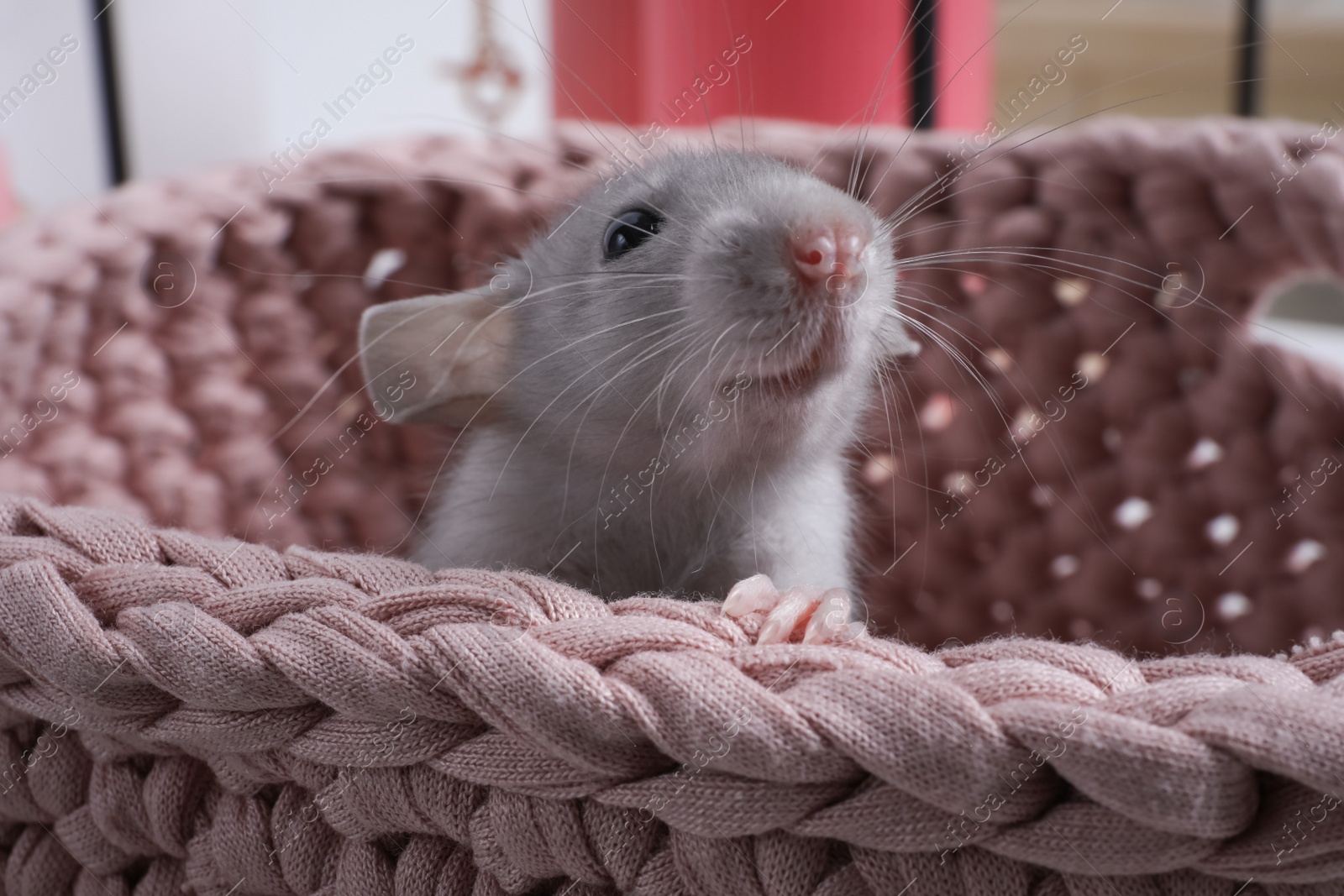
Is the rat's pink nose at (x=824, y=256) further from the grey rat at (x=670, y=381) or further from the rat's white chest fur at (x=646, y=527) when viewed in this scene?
the rat's white chest fur at (x=646, y=527)

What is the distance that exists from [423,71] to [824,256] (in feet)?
7.82

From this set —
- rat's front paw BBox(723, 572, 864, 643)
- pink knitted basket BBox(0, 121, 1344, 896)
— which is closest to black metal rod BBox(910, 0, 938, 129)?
pink knitted basket BBox(0, 121, 1344, 896)

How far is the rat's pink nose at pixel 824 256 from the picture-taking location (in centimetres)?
105

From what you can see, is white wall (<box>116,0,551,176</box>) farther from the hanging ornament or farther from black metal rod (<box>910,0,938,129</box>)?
black metal rod (<box>910,0,938,129</box>)

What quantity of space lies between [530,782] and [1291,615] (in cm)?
145

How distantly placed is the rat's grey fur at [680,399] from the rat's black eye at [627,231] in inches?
0.6

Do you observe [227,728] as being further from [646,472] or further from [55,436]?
[55,436]

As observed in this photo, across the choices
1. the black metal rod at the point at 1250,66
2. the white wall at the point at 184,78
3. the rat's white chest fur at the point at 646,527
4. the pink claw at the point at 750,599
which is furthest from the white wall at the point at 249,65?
the pink claw at the point at 750,599

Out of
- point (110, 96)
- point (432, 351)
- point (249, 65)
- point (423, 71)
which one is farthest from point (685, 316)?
point (110, 96)

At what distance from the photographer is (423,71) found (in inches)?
123

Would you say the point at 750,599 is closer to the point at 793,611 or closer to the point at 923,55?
the point at 793,611

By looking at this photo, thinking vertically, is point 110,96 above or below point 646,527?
above

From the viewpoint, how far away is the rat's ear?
56.2 inches

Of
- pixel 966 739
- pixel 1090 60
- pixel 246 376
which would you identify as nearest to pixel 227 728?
pixel 966 739
